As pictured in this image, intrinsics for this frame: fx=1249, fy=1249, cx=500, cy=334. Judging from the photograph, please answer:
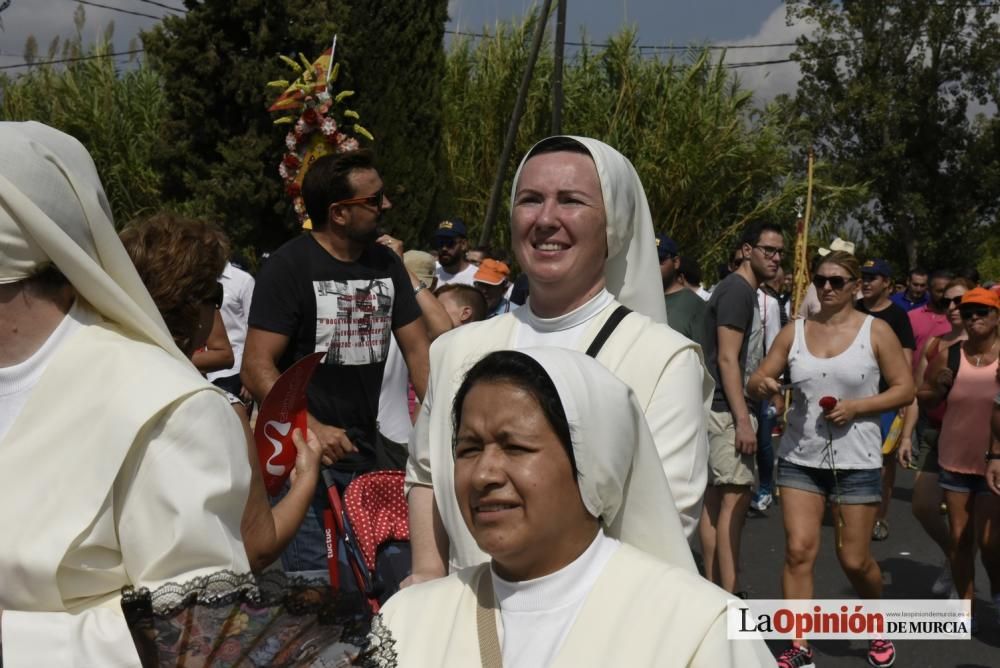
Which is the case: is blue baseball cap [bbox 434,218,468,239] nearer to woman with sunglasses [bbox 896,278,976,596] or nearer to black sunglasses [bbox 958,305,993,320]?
woman with sunglasses [bbox 896,278,976,596]

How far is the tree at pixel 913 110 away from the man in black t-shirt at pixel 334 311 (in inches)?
1725

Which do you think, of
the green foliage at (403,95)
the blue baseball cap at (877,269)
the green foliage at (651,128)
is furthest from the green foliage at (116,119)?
the blue baseball cap at (877,269)

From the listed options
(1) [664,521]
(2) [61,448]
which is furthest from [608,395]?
(2) [61,448]

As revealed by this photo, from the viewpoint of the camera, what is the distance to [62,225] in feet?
7.32

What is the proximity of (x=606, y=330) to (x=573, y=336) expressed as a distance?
9 cm

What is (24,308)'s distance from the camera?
2.27 metres

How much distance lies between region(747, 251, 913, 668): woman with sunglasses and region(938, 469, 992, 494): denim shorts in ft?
3.26

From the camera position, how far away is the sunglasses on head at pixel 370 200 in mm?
5184

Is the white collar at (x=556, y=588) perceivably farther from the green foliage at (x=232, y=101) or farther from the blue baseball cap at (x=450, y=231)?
the green foliage at (x=232, y=101)

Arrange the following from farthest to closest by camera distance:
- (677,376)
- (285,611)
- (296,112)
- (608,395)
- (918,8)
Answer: (918,8)
(296,112)
(677,376)
(608,395)
(285,611)

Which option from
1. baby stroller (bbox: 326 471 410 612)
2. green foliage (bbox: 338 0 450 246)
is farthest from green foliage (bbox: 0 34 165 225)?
baby stroller (bbox: 326 471 410 612)

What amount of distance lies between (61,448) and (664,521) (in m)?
1.23

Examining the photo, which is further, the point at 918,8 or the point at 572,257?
the point at 918,8

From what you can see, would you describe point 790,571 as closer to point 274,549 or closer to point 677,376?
point 677,376
